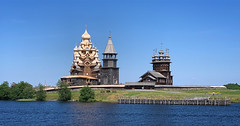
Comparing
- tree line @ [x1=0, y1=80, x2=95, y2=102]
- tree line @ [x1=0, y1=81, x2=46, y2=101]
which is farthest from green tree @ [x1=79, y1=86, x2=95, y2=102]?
tree line @ [x1=0, y1=81, x2=46, y2=101]

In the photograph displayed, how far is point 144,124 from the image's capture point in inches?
A: 2430

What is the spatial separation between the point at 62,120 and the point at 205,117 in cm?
2405

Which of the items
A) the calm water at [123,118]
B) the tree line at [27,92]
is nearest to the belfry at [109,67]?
the tree line at [27,92]

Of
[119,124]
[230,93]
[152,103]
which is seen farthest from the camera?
[230,93]

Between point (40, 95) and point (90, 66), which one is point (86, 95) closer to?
point (40, 95)

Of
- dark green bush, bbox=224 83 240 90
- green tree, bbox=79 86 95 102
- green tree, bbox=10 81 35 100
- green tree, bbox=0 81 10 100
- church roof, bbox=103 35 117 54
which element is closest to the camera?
green tree, bbox=79 86 95 102

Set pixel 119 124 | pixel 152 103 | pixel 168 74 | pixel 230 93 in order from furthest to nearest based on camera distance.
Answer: pixel 168 74 → pixel 230 93 → pixel 152 103 → pixel 119 124

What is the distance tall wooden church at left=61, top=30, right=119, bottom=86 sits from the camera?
13112cm

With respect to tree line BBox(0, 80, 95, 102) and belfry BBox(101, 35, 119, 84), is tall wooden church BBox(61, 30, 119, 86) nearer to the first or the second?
belfry BBox(101, 35, 119, 84)

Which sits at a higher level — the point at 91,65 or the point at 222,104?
the point at 91,65

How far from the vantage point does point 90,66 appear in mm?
141750

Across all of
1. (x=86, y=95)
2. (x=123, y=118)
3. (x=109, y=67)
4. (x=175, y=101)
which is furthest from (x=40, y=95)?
(x=123, y=118)

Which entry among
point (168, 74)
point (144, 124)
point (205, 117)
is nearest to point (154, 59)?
point (168, 74)

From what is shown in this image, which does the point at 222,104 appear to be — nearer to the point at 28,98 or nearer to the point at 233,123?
the point at 233,123
